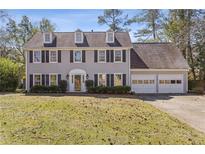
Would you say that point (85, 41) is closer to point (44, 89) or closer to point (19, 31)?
point (44, 89)

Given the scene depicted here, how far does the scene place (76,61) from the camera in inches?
1066

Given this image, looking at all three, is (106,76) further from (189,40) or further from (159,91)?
(189,40)

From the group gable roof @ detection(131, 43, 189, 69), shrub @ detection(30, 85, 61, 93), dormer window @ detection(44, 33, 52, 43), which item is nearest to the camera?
shrub @ detection(30, 85, 61, 93)

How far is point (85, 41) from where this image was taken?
27.5 m

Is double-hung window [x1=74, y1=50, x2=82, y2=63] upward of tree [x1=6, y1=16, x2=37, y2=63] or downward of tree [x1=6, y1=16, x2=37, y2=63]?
downward

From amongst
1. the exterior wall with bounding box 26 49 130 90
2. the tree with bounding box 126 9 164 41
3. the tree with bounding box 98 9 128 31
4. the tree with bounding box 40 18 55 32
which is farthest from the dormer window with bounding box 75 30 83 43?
the tree with bounding box 126 9 164 41

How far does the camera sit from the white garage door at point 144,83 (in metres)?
27.3

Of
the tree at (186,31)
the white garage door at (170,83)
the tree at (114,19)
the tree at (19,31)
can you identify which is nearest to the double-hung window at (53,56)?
the white garage door at (170,83)

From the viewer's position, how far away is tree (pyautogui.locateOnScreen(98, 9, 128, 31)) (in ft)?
121

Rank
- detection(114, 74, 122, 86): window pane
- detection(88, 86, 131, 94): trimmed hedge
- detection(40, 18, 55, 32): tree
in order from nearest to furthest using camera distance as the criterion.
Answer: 1. detection(88, 86, 131, 94): trimmed hedge
2. detection(114, 74, 122, 86): window pane
3. detection(40, 18, 55, 32): tree

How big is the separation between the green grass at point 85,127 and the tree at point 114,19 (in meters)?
24.1

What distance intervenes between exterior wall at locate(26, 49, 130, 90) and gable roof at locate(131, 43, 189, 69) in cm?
118

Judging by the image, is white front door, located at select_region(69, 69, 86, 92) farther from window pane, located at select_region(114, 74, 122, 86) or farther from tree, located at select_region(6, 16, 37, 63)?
tree, located at select_region(6, 16, 37, 63)
